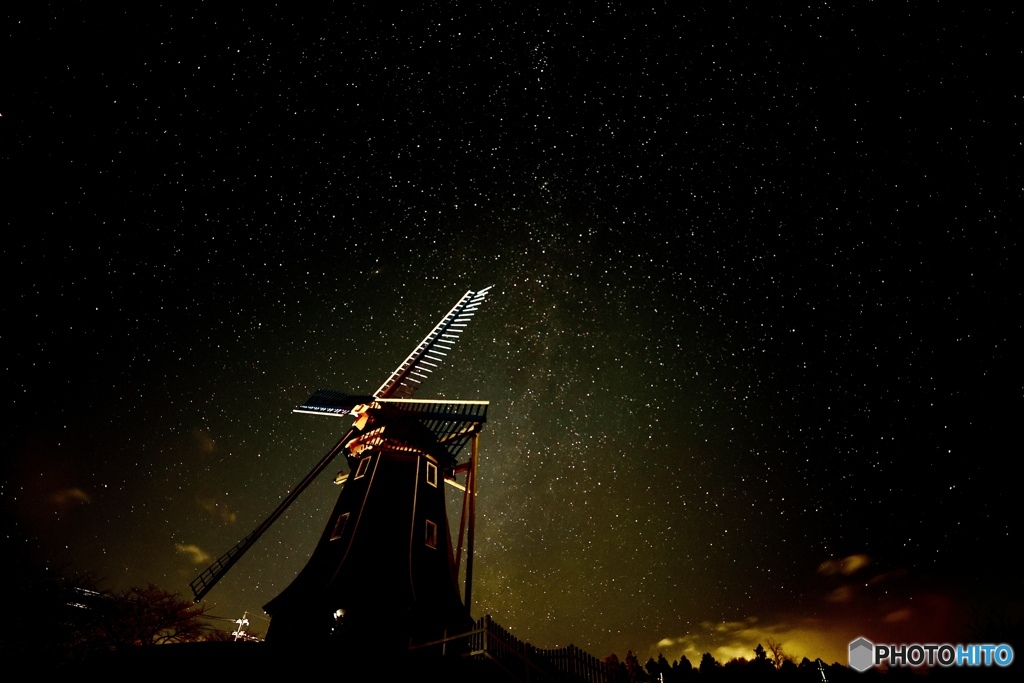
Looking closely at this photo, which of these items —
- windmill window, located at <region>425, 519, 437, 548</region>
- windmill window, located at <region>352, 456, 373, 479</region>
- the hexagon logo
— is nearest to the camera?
the hexagon logo

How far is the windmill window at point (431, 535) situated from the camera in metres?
17.7

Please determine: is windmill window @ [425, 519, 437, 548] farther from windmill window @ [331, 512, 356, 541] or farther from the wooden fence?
the wooden fence

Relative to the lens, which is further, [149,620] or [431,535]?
[149,620]

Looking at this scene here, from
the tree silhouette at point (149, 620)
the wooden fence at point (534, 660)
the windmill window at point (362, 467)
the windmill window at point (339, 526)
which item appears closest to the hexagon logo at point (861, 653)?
the wooden fence at point (534, 660)

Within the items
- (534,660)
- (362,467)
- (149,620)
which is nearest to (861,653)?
(534,660)

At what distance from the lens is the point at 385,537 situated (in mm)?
16641

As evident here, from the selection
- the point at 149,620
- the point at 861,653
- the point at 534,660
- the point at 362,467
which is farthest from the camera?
the point at 149,620

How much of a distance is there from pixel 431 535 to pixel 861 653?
47.3ft

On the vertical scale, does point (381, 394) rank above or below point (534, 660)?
above

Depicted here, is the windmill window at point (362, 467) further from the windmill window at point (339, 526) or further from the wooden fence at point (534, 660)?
the wooden fence at point (534, 660)

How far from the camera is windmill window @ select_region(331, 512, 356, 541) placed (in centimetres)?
1741

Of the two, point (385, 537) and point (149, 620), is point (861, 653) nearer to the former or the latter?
point (385, 537)

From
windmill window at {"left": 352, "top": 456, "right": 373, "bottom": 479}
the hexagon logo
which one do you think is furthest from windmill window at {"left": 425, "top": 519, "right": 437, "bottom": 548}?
Result: the hexagon logo

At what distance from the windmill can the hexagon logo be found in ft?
39.9
